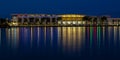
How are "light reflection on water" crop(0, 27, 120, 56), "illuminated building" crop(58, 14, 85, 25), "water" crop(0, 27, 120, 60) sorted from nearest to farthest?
"water" crop(0, 27, 120, 60) → "light reflection on water" crop(0, 27, 120, 56) → "illuminated building" crop(58, 14, 85, 25)

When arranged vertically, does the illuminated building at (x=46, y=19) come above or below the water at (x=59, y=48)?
above

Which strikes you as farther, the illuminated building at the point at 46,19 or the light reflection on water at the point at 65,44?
the illuminated building at the point at 46,19

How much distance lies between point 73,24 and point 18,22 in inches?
714

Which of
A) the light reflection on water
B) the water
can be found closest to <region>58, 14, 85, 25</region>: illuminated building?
the light reflection on water

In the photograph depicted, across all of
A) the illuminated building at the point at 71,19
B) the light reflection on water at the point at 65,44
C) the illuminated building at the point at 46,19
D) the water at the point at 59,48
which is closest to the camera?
the water at the point at 59,48

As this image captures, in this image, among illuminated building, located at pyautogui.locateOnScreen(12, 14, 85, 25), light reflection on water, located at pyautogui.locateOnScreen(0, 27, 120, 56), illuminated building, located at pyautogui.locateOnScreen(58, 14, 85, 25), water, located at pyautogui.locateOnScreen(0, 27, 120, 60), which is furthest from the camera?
illuminated building, located at pyautogui.locateOnScreen(12, 14, 85, 25)

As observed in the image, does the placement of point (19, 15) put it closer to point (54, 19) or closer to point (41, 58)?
point (54, 19)

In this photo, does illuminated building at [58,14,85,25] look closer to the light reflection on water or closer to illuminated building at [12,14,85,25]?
illuminated building at [12,14,85,25]

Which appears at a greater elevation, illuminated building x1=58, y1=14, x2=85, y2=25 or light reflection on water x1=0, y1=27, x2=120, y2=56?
illuminated building x1=58, y1=14, x2=85, y2=25

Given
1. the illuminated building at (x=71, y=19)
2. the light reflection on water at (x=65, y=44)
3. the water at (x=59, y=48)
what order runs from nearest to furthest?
the water at (x=59, y=48), the light reflection on water at (x=65, y=44), the illuminated building at (x=71, y=19)

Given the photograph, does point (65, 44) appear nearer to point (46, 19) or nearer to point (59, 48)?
point (59, 48)

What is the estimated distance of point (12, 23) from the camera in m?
119

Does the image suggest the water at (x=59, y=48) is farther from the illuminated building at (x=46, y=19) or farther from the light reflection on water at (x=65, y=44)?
the illuminated building at (x=46, y=19)

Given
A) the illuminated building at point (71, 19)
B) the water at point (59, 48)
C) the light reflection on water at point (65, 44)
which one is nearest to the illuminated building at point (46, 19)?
the illuminated building at point (71, 19)
